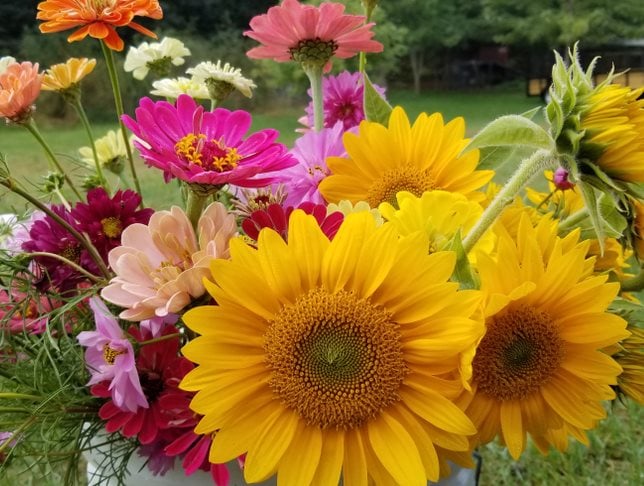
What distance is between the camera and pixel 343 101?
65 centimetres

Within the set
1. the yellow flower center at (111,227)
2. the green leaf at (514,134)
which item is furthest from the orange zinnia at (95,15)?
the green leaf at (514,134)

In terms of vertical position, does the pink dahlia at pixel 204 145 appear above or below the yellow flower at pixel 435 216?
above

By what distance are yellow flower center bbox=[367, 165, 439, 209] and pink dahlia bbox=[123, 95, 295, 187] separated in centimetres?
7

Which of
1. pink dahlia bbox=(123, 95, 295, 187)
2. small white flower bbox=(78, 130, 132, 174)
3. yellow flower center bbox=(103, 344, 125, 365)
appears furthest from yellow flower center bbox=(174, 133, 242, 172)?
small white flower bbox=(78, 130, 132, 174)

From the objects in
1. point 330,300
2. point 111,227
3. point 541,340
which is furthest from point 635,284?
point 111,227

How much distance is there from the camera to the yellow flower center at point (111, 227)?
1.50 ft

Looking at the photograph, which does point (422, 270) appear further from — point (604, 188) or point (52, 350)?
point (52, 350)

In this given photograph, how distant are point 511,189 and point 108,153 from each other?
0.38 m

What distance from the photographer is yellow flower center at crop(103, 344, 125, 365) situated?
16.3 inches

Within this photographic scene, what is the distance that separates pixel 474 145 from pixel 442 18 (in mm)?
10811

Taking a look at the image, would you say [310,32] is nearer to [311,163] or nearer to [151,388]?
[311,163]

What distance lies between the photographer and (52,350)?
1.51ft

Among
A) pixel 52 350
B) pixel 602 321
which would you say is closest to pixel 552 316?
pixel 602 321

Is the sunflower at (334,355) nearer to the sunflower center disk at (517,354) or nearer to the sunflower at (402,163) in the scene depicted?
the sunflower center disk at (517,354)
